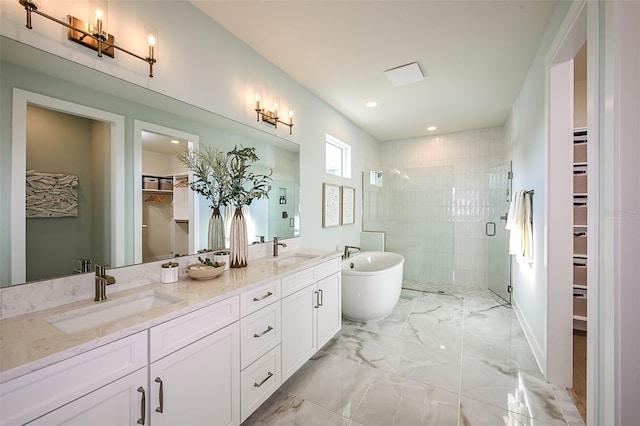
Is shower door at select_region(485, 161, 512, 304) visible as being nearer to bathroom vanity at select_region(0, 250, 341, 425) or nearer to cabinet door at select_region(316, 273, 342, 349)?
cabinet door at select_region(316, 273, 342, 349)

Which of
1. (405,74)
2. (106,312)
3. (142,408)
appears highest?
(405,74)

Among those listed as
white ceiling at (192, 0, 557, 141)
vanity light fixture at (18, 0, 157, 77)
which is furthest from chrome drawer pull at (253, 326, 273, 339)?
white ceiling at (192, 0, 557, 141)

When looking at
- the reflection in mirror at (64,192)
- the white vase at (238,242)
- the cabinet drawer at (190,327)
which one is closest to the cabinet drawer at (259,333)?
the cabinet drawer at (190,327)

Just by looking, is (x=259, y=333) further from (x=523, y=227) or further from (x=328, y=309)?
(x=523, y=227)

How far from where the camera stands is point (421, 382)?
1.96 m

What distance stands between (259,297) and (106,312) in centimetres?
73

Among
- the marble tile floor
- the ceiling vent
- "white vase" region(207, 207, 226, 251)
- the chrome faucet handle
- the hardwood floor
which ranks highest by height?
the ceiling vent

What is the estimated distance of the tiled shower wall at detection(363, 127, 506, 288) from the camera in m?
4.38

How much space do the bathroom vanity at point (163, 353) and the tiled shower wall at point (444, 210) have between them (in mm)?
3017

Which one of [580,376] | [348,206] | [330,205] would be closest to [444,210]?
[348,206]

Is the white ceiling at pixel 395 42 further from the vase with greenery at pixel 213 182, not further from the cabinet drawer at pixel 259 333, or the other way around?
the cabinet drawer at pixel 259 333

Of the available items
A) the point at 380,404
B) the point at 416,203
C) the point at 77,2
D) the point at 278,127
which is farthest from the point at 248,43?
the point at 416,203

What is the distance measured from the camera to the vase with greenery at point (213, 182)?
1.81m

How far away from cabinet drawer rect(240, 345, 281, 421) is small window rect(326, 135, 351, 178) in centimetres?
238
